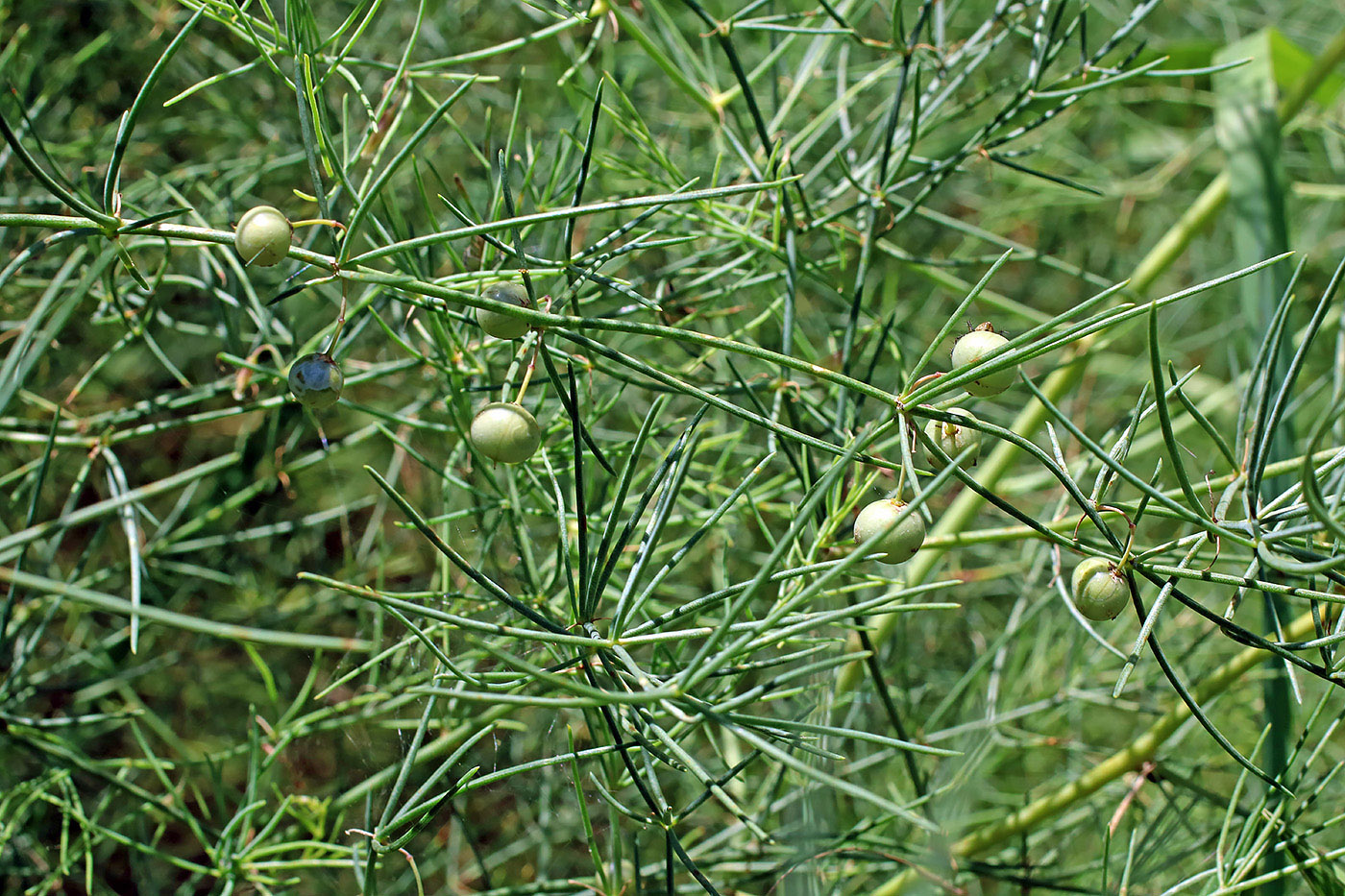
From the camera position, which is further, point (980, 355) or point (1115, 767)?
point (1115, 767)

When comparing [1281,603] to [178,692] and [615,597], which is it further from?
[178,692]

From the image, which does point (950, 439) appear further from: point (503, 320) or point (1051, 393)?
point (1051, 393)

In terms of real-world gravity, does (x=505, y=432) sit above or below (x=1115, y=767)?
above

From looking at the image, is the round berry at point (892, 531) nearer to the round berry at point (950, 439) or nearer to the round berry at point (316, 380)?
the round berry at point (950, 439)

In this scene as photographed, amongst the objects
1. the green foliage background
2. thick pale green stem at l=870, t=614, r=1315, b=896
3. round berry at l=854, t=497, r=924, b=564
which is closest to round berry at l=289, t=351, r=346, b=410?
the green foliage background

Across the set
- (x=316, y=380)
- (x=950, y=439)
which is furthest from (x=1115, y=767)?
(x=316, y=380)

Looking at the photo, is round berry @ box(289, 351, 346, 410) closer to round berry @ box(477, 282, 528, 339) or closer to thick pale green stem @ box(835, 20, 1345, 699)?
round berry @ box(477, 282, 528, 339)

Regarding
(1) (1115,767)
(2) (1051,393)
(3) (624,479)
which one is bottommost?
(1) (1115,767)
